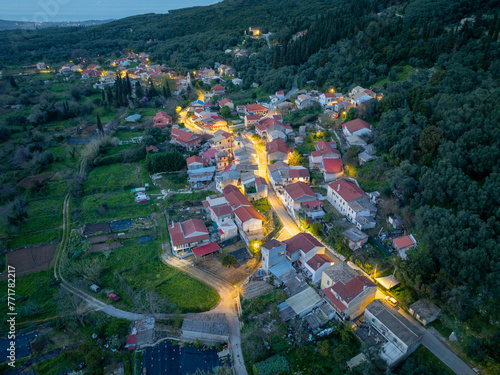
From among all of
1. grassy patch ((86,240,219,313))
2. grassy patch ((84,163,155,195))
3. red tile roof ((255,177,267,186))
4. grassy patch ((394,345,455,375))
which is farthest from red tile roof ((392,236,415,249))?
grassy patch ((84,163,155,195))

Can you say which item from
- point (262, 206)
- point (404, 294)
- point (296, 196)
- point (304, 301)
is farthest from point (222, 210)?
point (404, 294)

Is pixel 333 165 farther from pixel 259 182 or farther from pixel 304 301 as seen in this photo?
pixel 304 301

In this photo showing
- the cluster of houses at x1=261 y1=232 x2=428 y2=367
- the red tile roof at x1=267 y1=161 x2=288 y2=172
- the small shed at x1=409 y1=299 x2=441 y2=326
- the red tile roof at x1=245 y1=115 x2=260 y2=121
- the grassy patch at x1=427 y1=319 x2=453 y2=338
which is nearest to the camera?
the cluster of houses at x1=261 y1=232 x2=428 y2=367

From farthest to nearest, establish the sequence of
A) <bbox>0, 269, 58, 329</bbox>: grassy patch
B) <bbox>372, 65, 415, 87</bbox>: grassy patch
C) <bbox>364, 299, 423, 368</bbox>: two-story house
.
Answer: <bbox>372, 65, 415, 87</bbox>: grassy patch, <bbox>0, 269, 58, 329</bbox>: grassy patch, <bbox>364, 299, 423, 368</bbox>: two-story house

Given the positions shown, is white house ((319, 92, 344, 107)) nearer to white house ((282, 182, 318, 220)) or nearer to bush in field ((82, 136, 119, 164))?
white house ((282, 182, 318, 220))

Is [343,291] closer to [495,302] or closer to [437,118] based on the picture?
[495,302]

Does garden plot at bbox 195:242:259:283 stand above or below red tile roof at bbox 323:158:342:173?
below

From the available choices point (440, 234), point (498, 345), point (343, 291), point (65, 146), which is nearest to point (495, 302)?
point (498, 345)
